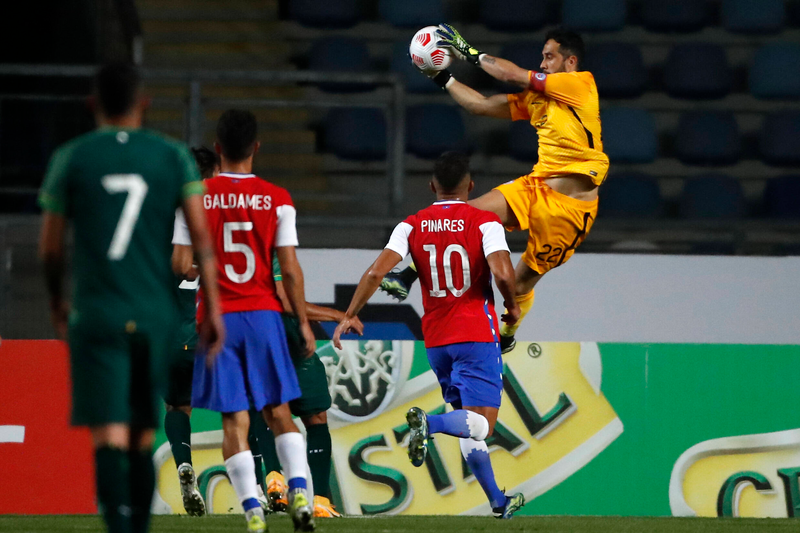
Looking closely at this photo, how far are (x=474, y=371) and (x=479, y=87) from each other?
222 inches

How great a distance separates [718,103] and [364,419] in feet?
19.7

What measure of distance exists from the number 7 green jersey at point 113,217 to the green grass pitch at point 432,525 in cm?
232

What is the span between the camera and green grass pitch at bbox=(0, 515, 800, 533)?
237 inches

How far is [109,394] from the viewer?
11.9 ft

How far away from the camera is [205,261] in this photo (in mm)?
3855

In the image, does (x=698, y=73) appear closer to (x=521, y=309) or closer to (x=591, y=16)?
(x=591, y=16)

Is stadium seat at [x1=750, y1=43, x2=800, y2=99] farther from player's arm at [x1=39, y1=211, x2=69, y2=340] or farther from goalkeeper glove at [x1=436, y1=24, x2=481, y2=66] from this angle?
player's arm at [x1=39, y1=211, x2=69, y2=340]

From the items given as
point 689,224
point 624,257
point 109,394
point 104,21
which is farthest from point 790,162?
point 109,394

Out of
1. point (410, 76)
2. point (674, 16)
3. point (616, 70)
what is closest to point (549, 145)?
point (410, 76)

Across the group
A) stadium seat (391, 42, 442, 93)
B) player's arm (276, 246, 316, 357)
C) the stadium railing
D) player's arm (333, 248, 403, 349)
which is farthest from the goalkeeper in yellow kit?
stadium seat (391, 42, 442, 93)

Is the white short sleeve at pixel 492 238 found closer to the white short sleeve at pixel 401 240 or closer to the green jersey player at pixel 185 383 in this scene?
the white short sleeve at pixel 401 240

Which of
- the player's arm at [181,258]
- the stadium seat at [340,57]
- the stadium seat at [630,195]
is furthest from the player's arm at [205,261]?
the stadium seat at [340,57]

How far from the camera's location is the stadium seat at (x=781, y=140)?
11.4 m

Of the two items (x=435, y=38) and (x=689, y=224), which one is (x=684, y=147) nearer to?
(x=689, y=224)
